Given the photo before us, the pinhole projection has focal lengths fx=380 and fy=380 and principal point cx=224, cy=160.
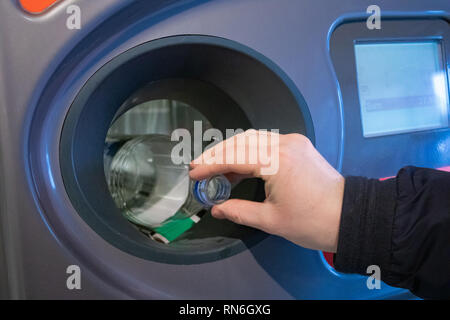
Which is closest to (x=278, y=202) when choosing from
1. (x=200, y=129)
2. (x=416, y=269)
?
(x=416, y=269)

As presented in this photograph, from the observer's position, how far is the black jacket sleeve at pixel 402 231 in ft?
1.52

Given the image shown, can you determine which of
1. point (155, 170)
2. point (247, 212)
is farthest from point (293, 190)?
point (155, 170)

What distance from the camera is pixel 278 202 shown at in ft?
1.64

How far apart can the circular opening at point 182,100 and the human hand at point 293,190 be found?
68 millimetres

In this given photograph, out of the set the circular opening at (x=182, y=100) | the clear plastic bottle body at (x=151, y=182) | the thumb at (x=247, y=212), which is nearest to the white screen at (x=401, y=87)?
the circular opening at (x=182, y=100)

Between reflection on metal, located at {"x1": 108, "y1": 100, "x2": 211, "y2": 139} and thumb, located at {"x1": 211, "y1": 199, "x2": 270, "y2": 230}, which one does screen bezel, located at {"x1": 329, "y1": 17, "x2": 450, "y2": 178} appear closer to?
thumb, located at {"x1": 211, "y1": 199, "x2": 270, "y2": 230}

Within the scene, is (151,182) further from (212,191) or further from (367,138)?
(367,138)

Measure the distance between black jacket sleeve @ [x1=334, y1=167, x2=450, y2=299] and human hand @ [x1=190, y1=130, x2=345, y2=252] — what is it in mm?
21

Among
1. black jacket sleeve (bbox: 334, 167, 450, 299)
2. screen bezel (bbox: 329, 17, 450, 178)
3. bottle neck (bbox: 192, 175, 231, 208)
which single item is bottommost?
black jacket sleeve (bbox: 334, 167, 450, 299)

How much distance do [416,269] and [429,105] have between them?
358mm

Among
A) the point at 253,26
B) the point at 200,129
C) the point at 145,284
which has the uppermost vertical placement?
the point at 253,26

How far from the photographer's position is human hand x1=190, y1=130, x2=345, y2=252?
0.49m

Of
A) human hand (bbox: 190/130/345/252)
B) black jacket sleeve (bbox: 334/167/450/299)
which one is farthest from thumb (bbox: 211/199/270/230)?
black jacket sleeve (bbox: 334/167/450/299)

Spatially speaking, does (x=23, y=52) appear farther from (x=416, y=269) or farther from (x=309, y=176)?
(x=416, y=269)
